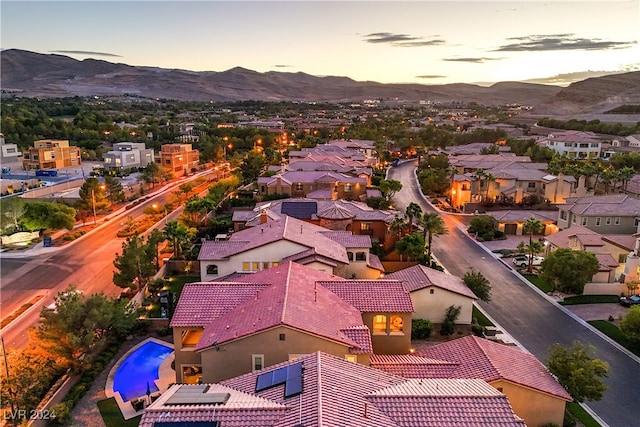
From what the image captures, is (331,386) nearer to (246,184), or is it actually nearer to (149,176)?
(246,184)

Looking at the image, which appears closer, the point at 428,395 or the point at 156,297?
the point at 428,395

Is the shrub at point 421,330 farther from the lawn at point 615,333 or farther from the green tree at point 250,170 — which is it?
the green tree at point 250,170

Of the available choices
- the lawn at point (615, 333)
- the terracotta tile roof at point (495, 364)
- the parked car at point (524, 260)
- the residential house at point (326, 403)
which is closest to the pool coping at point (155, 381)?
the residential house at point (326, 403)

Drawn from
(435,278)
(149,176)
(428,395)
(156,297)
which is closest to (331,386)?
(428,395)

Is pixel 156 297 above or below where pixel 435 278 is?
below

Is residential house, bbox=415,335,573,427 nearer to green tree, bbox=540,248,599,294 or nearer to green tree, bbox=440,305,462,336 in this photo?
green tree, bbox=440,305,462,336

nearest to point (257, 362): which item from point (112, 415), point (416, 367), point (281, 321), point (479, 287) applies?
point (281, 321)

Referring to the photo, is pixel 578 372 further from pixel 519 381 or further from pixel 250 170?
pixel 250 170
